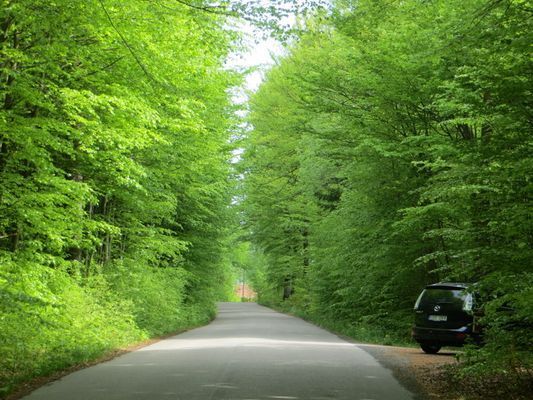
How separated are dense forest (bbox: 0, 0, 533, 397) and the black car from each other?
0.82 m

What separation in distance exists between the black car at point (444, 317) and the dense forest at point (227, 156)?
82 cm

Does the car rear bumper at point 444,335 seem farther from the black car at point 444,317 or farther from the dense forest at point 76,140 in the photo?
the dense forest at point 76,140

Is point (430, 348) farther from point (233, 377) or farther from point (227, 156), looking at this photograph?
point (227, 156)

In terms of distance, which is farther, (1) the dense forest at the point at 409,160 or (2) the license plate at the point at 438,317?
(2) the license plate at the point at 438,317

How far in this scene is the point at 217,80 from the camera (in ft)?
65.8

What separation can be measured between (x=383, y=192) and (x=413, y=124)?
2.50 metres

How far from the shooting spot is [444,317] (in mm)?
15156

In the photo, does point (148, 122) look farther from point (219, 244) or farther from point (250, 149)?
point (250, 149)

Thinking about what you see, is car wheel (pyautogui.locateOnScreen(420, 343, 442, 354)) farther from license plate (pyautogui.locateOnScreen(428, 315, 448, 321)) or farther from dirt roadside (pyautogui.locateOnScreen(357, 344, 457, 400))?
license plate (pyautogui.locateOnScreen(428, 315, 448, 321))

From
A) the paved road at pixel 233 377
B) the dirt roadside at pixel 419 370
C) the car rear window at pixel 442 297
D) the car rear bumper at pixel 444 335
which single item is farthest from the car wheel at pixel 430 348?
the paved road at pixel 233 377

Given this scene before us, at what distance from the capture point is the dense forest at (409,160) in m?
8.52

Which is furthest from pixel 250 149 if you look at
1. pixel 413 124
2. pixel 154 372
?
pixel 154 372

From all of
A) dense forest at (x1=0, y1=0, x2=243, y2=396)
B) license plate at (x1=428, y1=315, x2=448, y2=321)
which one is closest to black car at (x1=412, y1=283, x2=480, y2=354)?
license plate at (x1=428, y1=315, x2=448, y2=321)

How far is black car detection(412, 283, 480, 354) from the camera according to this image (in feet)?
49.0
